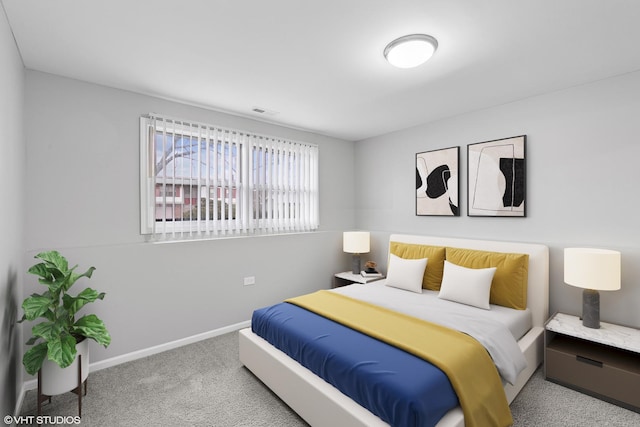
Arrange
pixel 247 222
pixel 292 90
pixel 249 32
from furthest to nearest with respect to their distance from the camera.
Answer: pixel 247 222 < pixel 292 90 < pixel 249 32

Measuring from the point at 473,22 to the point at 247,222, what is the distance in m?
2.89

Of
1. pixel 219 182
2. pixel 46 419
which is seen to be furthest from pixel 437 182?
pixel 46 419

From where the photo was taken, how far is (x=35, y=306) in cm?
190

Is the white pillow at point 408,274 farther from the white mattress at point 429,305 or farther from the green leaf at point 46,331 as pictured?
the green leaf at point 46,331

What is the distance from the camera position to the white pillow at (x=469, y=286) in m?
2.73

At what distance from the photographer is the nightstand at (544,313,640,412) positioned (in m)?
2.11

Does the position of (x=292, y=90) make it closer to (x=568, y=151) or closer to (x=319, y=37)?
(x=319, y=37)

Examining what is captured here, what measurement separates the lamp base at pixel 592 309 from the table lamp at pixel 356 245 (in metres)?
2.40

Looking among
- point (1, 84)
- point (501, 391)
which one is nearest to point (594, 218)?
point (501, 391)

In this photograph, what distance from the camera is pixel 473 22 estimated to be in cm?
183

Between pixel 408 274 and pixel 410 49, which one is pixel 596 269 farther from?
pixel 410 49

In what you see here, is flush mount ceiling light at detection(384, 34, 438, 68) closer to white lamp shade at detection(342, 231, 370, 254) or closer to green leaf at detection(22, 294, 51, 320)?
white lamp shade at detection(342, 231, 370, 254)

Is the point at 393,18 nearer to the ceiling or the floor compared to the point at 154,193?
nearer to the ceiling

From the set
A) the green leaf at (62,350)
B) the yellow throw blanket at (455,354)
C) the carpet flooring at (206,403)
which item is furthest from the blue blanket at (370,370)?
the green leaf at (62,350)
